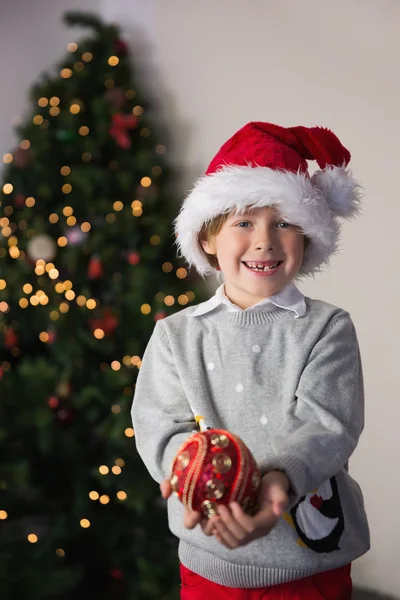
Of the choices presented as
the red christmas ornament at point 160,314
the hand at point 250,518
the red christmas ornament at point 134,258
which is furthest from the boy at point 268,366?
the red christmas ornament at point 134,258

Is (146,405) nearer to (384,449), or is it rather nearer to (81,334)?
(81,334)

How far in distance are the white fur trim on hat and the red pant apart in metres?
0.61

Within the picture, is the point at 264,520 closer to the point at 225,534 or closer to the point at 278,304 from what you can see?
the point at 225,534

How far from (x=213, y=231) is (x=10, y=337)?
4.86 feet

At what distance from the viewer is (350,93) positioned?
2.64m

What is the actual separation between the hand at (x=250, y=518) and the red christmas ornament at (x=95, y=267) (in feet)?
5.56

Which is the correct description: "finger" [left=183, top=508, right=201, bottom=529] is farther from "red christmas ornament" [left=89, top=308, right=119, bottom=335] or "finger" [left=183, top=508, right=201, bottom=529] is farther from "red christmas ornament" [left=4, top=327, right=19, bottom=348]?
"red christmas ornament" [left=4, top=327, right=19, bottom=348]

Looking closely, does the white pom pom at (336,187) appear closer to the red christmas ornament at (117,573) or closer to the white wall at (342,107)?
the white wall at (342,107)

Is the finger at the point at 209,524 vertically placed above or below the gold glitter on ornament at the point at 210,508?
below

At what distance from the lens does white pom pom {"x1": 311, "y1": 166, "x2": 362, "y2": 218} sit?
4.90ft

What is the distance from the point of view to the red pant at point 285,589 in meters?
1.37

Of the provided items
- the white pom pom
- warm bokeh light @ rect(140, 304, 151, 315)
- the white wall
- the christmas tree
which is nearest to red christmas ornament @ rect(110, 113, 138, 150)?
the christmas tree

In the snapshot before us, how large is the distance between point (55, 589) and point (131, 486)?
1.40 feet

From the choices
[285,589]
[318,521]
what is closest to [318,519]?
[318,521]
